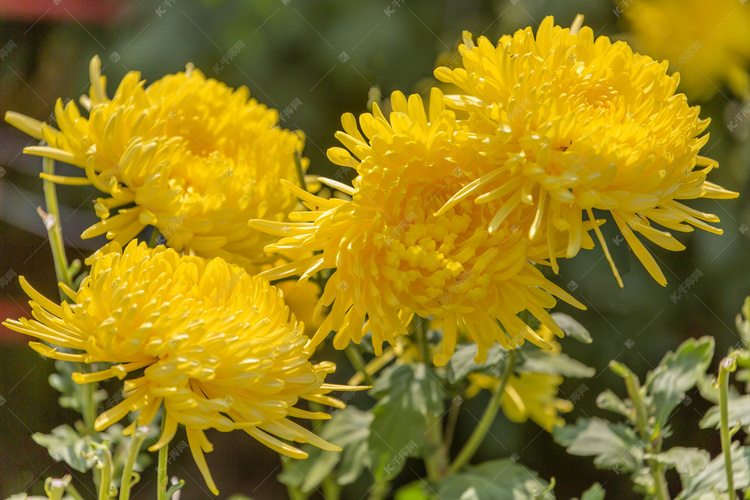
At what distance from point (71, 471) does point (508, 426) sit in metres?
1.10

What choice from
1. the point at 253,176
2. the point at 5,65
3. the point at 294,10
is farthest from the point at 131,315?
the point at 294,10

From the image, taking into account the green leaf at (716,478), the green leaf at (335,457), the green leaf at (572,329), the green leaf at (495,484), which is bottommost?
the green leaf at (716,478)

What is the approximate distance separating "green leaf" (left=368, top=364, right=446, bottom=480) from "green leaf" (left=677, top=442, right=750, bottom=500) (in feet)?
0.97

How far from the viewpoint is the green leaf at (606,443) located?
2.44ft

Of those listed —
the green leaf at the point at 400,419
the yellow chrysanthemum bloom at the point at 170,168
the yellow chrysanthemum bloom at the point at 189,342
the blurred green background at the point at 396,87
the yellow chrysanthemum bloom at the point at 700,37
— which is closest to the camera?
the yellow chrysanthemum bloom at the point at 189,342

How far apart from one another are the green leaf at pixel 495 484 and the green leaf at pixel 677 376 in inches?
6.5

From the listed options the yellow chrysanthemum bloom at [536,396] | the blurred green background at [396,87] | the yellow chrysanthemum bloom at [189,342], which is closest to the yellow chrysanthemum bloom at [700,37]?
the blurred green background at [396,87]

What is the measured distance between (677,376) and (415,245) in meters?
0.43

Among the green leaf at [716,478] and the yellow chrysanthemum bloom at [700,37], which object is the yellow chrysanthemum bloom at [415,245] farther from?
the yellow chrysanthemum bloom at [700,37]

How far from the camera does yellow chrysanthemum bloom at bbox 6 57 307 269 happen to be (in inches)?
25.1

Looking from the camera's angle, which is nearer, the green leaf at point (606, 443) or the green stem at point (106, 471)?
the green stem at point (106, 471)

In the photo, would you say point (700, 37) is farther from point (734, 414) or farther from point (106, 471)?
point (106, 471)

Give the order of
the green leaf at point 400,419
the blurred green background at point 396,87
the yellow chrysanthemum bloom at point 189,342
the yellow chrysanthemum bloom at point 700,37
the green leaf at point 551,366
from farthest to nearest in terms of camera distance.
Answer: the yellow chrysanthemum bloom at point 700,37
the blurred green background at point 396,87
the green leaf at point 551,366
the green leaf at point 400,419
the yellow chrysanthemum bloom at point 189,342

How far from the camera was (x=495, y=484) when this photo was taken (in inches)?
31.9
